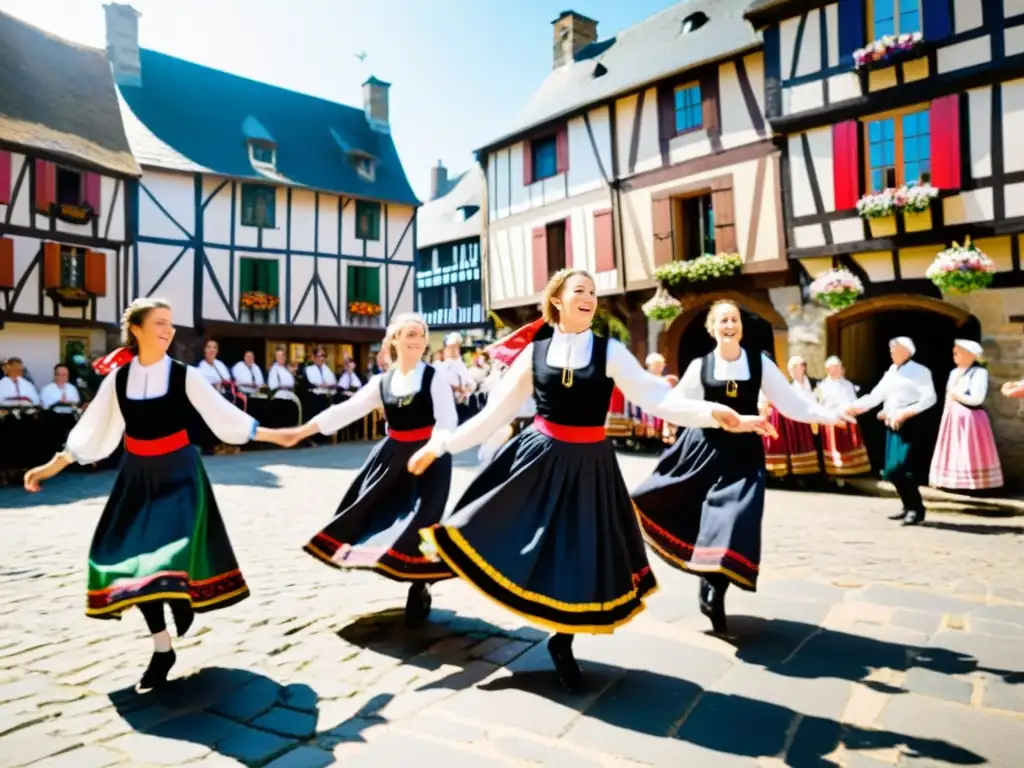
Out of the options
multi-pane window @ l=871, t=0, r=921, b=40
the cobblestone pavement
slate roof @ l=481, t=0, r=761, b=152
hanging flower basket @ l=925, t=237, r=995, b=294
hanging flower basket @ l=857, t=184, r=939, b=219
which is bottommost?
the cobblestone pavement

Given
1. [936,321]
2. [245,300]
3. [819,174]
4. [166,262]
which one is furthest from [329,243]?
[936,321]

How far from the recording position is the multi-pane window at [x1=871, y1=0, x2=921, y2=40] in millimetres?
11461

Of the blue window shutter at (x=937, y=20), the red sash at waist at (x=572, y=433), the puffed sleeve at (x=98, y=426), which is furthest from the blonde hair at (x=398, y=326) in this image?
the blue window shutter at (x=937, y=20)

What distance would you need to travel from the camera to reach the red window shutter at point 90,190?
61.6 feet

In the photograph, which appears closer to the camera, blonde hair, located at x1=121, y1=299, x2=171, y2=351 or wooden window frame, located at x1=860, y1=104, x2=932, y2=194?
blonde hair, located at x1=121, y1=299, x2=171, y2=351

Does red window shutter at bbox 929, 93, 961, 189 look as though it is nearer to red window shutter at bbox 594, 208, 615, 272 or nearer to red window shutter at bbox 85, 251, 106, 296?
red window shutter at bbox 594, 208, 615, 272

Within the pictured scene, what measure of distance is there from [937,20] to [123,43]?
2167 cm

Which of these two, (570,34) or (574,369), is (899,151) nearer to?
(574,369)

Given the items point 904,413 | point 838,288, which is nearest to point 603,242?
point 838,288

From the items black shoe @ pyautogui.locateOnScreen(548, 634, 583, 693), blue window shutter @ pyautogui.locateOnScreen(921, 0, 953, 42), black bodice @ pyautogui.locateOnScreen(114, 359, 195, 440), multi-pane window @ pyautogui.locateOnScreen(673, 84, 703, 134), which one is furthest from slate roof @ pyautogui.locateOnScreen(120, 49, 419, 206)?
black shoe @ pyautogui.locateOnScreen(548, 634, 583, 693)

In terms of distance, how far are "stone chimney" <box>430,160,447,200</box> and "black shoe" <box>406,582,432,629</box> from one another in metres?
36.9

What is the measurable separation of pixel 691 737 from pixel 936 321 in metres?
14.1

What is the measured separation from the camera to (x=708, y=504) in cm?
417

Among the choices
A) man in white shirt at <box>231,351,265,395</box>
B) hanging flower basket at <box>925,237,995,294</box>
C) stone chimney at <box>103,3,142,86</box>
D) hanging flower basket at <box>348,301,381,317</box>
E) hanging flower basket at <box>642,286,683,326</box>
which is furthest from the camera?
hanging flower basket at <box>348,301,381,317</box>
